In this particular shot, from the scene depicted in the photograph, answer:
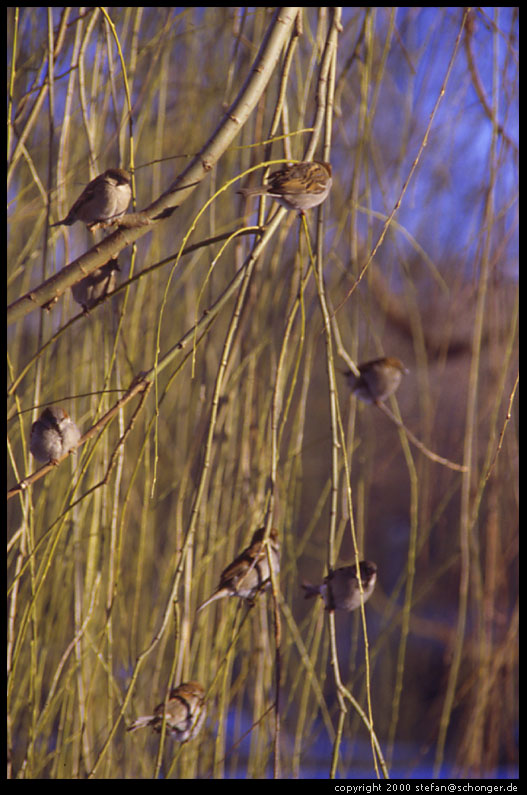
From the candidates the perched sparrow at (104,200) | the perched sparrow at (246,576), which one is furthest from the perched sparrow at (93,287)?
the perched sparrow at (246,576)

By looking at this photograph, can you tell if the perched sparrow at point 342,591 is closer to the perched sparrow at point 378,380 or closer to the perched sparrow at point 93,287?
the perched sparrow at point 378,380

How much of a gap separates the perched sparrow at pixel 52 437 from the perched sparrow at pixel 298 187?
250 millimetres

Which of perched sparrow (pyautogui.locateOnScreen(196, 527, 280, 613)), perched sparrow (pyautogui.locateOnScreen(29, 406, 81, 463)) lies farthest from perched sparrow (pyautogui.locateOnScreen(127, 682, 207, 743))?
perched sparrow (pyautogui.locateOnScreen(29, 406, 81, 463))

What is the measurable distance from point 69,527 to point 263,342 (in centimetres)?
30

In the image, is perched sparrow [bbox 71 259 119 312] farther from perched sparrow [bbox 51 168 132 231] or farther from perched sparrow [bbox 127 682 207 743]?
perched sparrow [bbox 127 682 207 743]

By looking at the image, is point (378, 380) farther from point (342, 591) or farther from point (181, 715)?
point (181, 715)

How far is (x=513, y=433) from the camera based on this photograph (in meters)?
1.12

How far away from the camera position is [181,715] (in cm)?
59

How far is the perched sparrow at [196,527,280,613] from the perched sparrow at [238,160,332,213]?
280 mm

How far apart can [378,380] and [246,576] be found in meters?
0.26

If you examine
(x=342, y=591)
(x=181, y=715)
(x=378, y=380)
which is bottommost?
(x=181, y=715)

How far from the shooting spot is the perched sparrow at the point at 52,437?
558 millimetres

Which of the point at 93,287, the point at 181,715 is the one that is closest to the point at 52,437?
the point at 93,287

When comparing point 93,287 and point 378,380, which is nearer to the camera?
point 93,287
